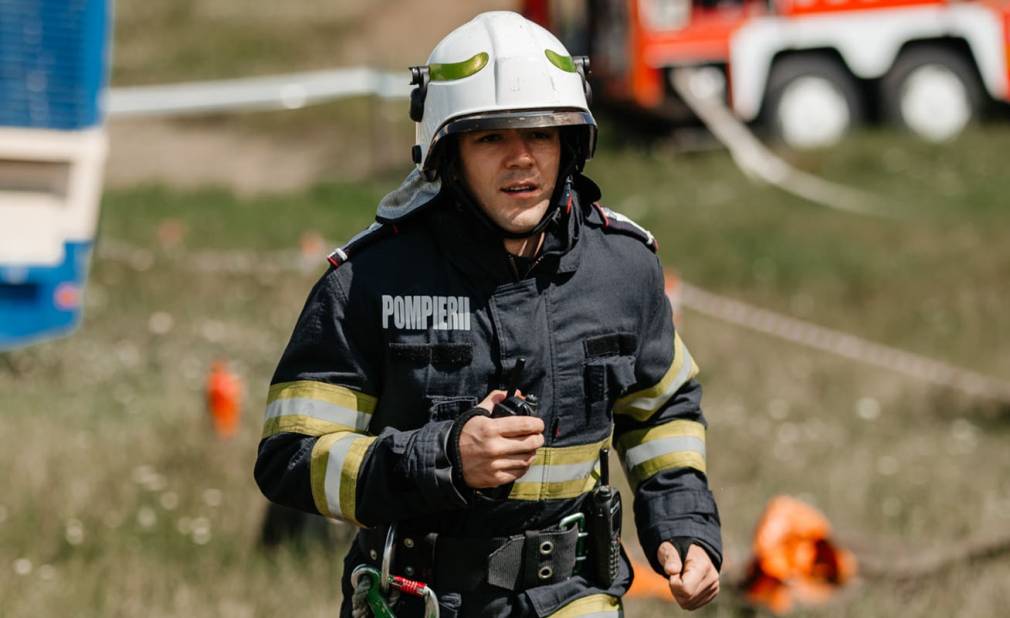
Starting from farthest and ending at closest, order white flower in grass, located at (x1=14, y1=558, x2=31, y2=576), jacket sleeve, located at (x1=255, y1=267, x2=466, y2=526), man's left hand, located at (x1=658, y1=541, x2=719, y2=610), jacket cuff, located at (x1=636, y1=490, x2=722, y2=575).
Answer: white flower in grass, located at (x1=14, y1=558, x2=31, y2=576), jacket cuff, located at (x1=636, y1=490, x2=722, y2=575), man's left hand, located at (x1=658, y1=541, x2=719, y2=610), jacket sleeve, located at (x1=255, y1=267, x2=466, y2=526)

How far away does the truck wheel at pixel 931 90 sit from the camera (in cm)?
1761

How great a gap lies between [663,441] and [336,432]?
2.33 feet

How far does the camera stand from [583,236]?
10.7ft

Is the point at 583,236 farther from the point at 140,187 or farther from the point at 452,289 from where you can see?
the point at 140,187

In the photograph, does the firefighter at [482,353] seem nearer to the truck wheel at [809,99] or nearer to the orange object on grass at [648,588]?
the orange object on grass at [648,588]

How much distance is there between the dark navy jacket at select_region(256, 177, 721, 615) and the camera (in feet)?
9.91

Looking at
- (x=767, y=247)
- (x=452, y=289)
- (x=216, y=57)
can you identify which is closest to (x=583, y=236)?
(x=452, y=289)

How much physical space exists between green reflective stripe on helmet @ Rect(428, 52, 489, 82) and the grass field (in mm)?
2614

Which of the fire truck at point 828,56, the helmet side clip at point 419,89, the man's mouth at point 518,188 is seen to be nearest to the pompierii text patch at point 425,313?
the man's mouth at point 518,188

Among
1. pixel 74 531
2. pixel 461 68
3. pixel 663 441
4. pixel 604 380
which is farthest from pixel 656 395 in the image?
pixel 74 531

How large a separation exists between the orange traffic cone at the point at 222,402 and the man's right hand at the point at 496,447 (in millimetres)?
4244

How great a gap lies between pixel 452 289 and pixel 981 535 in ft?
12.2

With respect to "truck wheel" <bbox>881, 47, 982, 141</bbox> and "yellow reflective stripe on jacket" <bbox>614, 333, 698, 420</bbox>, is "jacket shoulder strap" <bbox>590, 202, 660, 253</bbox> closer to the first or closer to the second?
"yellow reflective stripe on jacket" <bbox>614, 333, 698, 420</bbox>

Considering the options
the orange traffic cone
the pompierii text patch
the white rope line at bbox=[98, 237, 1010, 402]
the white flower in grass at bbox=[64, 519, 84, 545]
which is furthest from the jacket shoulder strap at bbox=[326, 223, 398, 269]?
the white rope line at bbox=[98, 237, 1010, 402]
